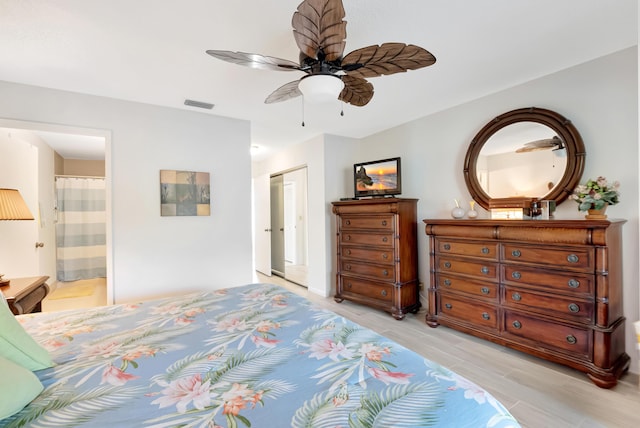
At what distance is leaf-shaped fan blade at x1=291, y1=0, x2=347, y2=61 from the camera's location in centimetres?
130

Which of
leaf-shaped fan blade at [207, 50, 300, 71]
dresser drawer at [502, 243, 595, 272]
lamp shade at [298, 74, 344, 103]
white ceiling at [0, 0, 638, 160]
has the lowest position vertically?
dresser drawer at [502, 243, 595, 272]

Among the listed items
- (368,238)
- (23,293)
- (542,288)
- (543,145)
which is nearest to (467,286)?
(542,288)

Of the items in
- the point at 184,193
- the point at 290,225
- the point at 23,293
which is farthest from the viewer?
the point at 290,225

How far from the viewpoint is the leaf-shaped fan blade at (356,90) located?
1.83 meters

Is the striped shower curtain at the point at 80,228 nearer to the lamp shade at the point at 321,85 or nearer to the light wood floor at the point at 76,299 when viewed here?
the light wood floor at the point at 76,299

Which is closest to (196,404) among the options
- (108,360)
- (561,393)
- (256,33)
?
(108,360)

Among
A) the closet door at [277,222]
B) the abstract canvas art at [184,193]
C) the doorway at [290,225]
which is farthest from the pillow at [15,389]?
the closet door at [277,222]

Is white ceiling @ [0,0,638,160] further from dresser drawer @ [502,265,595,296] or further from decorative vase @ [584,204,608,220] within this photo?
dresser drawer @ [502,265,595,296]

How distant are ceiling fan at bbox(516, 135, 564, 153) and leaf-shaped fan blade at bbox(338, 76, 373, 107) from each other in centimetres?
173

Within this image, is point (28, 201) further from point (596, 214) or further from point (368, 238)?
point (596, 214)

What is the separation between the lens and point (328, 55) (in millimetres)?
1541

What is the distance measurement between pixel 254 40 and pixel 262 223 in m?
4.11

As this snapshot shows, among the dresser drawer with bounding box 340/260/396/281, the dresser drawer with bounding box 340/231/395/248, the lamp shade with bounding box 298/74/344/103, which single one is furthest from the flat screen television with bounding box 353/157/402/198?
the lamp shade with bounding box 298/74/344/103

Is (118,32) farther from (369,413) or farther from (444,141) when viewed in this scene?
(444,141)
